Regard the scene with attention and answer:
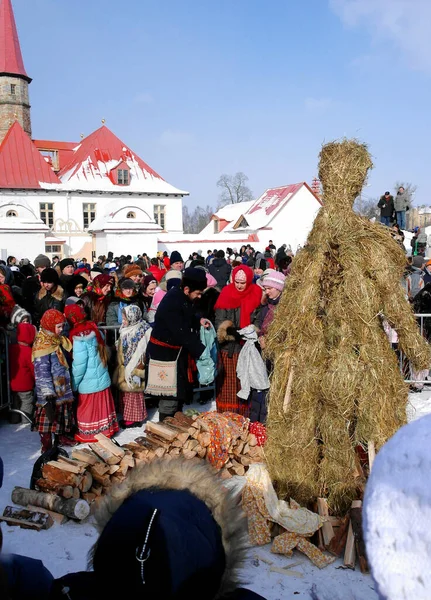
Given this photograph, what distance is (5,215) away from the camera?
3375cm

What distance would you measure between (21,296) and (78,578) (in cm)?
730

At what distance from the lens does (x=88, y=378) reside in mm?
5836

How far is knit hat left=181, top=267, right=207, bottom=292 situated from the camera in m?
5.49

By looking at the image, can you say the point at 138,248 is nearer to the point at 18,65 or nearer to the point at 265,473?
the point at 18,65

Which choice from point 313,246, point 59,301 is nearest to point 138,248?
point 59,301

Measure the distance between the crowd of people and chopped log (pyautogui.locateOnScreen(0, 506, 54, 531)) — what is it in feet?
3.93

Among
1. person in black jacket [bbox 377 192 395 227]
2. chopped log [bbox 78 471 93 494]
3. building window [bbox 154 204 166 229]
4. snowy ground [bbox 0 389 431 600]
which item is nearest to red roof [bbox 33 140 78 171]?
building window [bbox 154 204 166 229]

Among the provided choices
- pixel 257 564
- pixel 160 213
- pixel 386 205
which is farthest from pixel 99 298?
pixel 160 213

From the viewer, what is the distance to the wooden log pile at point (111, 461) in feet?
14.5

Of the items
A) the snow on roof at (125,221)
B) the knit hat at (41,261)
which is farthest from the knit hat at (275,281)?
the snow on roof at (125,221)

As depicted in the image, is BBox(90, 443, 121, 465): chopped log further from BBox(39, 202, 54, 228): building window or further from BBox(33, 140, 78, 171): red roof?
BBox(33, 140, 78, 171): red roof

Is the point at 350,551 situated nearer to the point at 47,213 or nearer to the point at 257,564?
the point at 257,564

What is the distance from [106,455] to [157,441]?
52 centimetres

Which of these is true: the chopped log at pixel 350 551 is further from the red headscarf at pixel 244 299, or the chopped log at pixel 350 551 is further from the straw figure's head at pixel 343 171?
the red headscarf at pixel 244 299
